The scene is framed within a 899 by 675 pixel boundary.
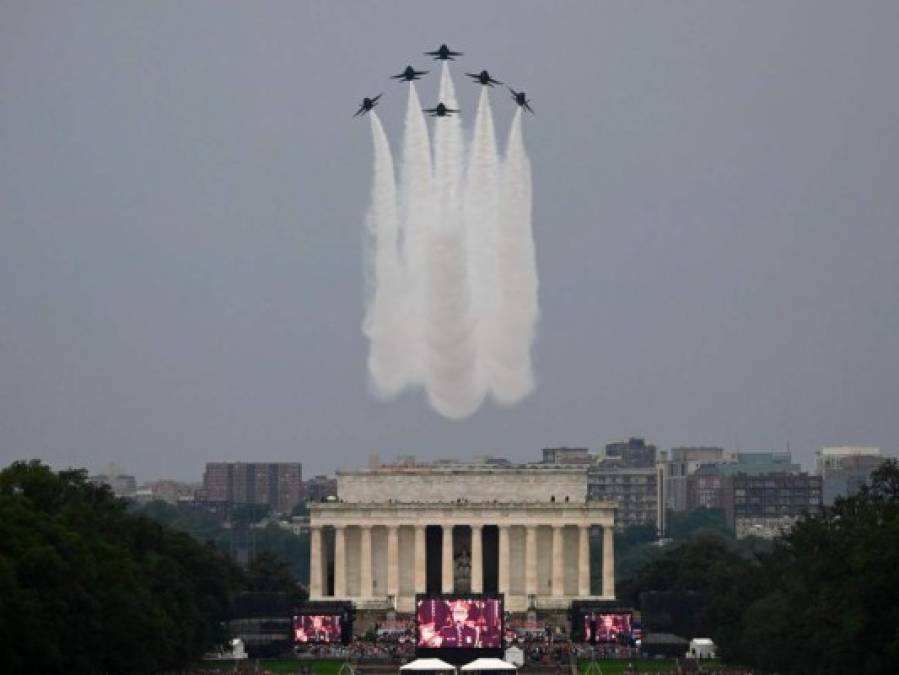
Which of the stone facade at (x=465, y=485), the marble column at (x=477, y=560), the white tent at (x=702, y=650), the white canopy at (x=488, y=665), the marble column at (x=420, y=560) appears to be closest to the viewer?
the white canopy at (x=488, y=665)

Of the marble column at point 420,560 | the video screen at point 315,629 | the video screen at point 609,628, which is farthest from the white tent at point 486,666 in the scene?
the marble column at point 420,560

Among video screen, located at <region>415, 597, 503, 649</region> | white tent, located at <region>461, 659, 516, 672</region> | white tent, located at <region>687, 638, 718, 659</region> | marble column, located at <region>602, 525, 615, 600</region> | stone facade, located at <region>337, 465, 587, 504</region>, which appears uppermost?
stone facade, located at <region>337, 465, 587, 504</region>

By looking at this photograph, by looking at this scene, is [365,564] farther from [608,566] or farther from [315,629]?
[315,629]

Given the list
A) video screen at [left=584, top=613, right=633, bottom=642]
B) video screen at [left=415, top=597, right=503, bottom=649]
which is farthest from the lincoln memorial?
video screen at [left=415, top=597, right=503, bottom=649]

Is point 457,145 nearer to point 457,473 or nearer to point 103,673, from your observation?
point 457,473

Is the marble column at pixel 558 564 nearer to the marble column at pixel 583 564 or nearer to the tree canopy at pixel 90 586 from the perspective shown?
the marble column at pixel 583 564

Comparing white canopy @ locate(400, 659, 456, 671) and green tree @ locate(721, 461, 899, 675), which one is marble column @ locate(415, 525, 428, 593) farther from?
white canopy @ locate(400, 659, 456, 671)

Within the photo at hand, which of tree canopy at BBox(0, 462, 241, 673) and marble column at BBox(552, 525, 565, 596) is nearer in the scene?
tree canopy at BBox(0, 462, 241, 673)
